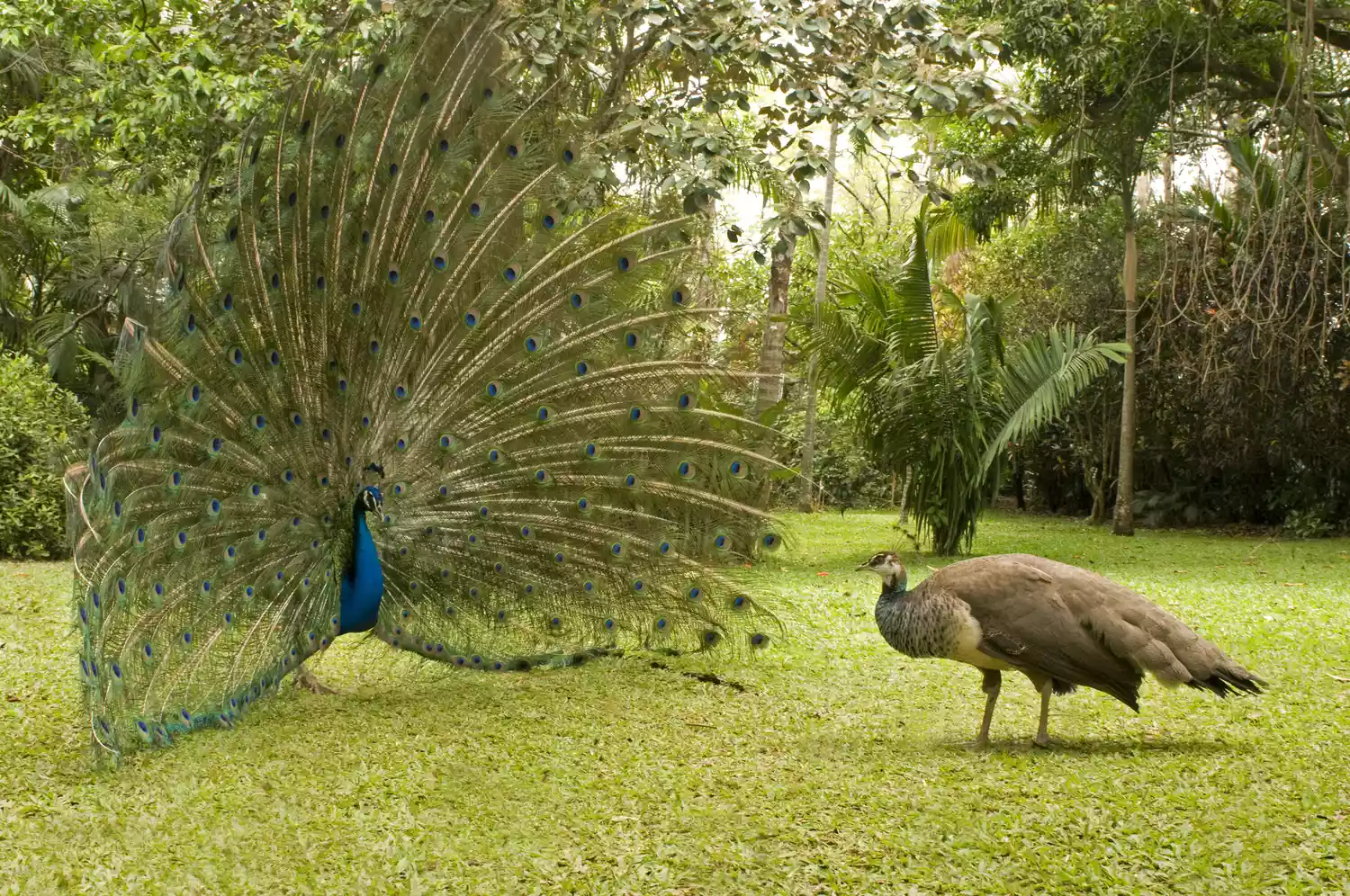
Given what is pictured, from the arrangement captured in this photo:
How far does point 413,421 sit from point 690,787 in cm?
221

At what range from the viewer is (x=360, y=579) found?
534 centimetres

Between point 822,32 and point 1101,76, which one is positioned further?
point 1101,76

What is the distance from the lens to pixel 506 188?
230 inches

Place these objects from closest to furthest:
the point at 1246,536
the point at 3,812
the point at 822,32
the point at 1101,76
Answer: the point at 3,812
the point at 822,32
the point at 1101,76
the point at 1246,536

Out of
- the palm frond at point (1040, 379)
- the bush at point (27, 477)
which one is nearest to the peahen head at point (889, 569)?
the palm frond at point (1040, 379)

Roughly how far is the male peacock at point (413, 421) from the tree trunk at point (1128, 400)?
11.0 metres

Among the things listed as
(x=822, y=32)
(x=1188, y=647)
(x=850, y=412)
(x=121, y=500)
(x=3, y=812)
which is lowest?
(x=3, y=812)

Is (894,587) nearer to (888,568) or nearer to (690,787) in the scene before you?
(888,568)

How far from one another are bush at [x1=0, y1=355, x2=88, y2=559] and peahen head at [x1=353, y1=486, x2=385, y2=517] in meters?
7.28

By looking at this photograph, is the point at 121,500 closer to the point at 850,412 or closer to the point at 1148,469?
the point at 850,412

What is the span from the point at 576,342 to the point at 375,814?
254 cm

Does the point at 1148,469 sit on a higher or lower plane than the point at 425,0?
lower

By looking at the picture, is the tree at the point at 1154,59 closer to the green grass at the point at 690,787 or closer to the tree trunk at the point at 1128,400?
the tree trunk at the point at 1128,400

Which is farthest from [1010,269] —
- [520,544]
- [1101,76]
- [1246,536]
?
[520,544]
